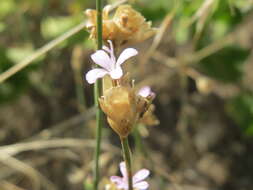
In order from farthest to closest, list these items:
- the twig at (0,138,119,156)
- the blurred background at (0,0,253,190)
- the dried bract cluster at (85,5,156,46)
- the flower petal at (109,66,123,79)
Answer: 1. the blurred background at (0,0,253,190)
2. the twig at (0,138,119,156)
3. the dried bract cluster at (85,5,156,46)
4. the flower petal at (109,66,123,79)

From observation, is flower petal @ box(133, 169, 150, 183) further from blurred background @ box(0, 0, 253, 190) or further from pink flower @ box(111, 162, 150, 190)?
blurred background @ box(0, 0, 253, 190)

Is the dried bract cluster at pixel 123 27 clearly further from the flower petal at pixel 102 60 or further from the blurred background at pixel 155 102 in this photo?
the blurred background at pixel 155 102

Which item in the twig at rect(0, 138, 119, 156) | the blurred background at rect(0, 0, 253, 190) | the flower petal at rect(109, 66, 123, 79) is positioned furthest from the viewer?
the blurred background at rect(0, 0, 253, 190)

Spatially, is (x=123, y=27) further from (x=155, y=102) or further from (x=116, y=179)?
(x=155, y=102)

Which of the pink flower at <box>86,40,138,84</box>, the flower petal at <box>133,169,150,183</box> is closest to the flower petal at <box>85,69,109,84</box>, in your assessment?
the pink flower at <box>86,40,138,84</box>

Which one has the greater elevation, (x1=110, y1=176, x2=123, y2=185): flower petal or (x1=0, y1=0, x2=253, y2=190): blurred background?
(x1=0, y1=0, x2=253, y2=190): blurred background

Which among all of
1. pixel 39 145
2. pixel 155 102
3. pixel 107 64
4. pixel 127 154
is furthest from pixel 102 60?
pixel 155 102
